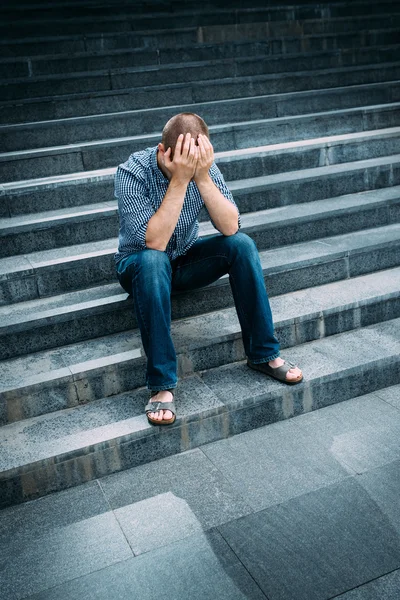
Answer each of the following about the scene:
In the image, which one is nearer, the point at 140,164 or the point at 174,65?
the point at 140,164

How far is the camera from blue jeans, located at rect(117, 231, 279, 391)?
10.0 ft

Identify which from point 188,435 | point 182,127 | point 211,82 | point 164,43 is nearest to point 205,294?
point 188,435

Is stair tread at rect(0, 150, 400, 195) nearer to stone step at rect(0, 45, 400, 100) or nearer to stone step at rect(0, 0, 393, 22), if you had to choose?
stone step at rect(0, 45, 400, 100)

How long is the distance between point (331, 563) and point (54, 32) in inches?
244

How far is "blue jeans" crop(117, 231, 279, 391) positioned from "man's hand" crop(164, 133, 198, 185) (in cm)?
40

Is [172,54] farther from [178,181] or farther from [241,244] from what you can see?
[241,244]

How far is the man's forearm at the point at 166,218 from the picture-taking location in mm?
3109

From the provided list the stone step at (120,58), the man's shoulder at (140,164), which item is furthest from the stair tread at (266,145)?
the man's shoulder at (140,164)

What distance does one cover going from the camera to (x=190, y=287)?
362 cm

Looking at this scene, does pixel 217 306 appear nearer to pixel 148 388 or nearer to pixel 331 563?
pixel 148 388

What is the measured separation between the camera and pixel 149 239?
10.3ft

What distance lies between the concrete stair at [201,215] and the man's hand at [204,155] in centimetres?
88

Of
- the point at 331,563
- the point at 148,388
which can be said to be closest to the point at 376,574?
the point at 331,563

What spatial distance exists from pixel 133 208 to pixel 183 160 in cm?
35
